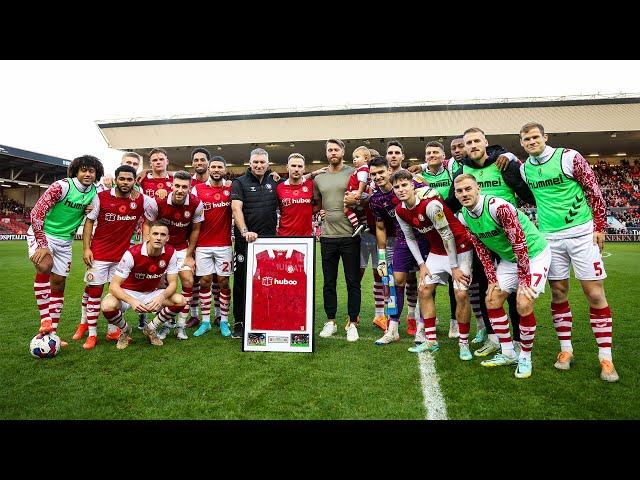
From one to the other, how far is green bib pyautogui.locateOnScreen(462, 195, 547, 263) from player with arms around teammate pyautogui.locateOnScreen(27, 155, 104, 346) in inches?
181

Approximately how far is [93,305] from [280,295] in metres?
2.48

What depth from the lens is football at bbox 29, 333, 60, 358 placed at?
4.35 m

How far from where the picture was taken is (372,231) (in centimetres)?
606

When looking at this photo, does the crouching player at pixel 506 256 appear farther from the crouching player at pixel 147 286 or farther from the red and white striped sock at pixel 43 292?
the red and white striped sock at pixel 43 292

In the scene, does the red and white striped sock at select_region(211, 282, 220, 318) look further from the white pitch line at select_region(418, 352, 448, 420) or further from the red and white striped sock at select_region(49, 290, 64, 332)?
the white pitch line at select_region(418, 352, 448, 420)

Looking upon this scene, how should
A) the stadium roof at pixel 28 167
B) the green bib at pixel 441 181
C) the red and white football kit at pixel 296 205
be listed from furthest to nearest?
the stadium roof at pixel 28 167 < the red and white football kit at pixel 296 205 < the green bib at pixel 441 181

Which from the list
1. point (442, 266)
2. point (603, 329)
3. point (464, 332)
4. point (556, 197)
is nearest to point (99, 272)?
point (442, 266)

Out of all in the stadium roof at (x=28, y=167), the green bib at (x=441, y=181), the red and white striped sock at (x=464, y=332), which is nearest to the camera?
the red and white striped sock at (x=464, y=332)

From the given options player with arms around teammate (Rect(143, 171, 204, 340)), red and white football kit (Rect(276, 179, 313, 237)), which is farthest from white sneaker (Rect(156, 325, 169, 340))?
red and white football kit (Rect(276, 179, 313, 237))

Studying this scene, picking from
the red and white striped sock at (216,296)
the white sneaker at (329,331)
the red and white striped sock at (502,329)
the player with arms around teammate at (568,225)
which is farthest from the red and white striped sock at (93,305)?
the player with arms around teammate at (568,225)

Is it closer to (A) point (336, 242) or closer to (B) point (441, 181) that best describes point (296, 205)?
(A) point (336, 242)

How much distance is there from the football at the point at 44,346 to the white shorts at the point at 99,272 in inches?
36.7

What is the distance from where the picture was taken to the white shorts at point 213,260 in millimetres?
5742

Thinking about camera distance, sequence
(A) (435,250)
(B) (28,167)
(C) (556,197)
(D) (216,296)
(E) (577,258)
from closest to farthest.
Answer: (E) (577,258)
(C) (556,197)
(A) (435,250)
(D) (216,296)
(B) (28,167)
